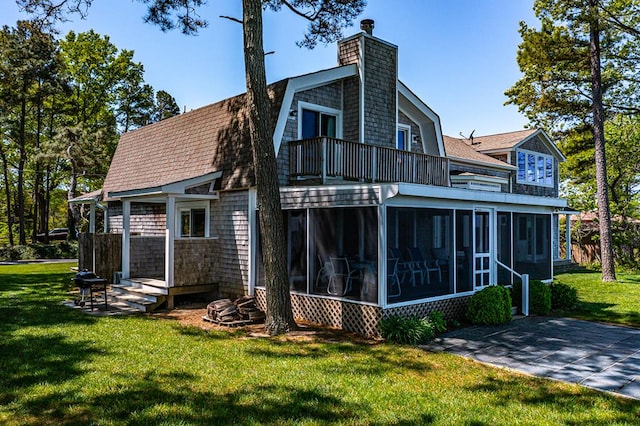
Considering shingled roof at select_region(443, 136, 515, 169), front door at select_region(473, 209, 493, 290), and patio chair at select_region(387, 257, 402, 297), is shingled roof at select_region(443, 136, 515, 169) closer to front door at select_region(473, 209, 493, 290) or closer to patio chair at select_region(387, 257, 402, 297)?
front door at select_region(473, 209, 493, 290)

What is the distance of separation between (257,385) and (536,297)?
7559mm

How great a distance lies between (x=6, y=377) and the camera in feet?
18.6

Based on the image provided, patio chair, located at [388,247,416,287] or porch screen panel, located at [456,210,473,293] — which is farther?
porch screen panel, located at [456,210,473,293]

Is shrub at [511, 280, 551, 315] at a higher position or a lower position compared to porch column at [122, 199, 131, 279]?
lower

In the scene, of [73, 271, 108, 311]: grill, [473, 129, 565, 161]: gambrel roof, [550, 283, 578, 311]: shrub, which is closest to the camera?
[73, 271, 108, 311]: grill

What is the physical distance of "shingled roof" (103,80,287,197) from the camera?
A: 10969 millimetres

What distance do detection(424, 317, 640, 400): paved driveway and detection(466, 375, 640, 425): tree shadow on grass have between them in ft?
1.22

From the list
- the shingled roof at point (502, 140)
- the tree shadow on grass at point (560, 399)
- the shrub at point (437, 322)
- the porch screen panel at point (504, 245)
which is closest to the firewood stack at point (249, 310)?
the shrub at point (437, 322)

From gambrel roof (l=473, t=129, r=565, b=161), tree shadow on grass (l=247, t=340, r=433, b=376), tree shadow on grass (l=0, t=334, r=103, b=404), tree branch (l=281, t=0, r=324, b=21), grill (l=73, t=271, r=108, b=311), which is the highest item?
tree branch (l=281, t=0, r=324, b=21)

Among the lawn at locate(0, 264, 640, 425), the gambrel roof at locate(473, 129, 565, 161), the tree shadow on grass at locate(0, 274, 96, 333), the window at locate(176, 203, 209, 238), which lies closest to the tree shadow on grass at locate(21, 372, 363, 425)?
the lawn at locate(0, 264, 640, 425)

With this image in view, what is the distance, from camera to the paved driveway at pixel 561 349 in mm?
6008

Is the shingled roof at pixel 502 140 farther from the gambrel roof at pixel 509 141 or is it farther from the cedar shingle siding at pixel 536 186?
the cedar shingle siding at pixel 536 186

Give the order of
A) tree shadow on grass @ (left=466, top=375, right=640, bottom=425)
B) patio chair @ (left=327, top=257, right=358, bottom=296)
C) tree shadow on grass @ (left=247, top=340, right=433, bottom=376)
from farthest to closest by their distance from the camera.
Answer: patio chair @ (left=327, top=257, right=358, bottom=296)
tree shadow on grass @ (left=247, top=340, right=433, bottom=376)
tree shadow on grass @ (left=466, top=375, right=640, bottom=425)

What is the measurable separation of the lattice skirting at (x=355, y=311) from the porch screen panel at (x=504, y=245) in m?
1.69
